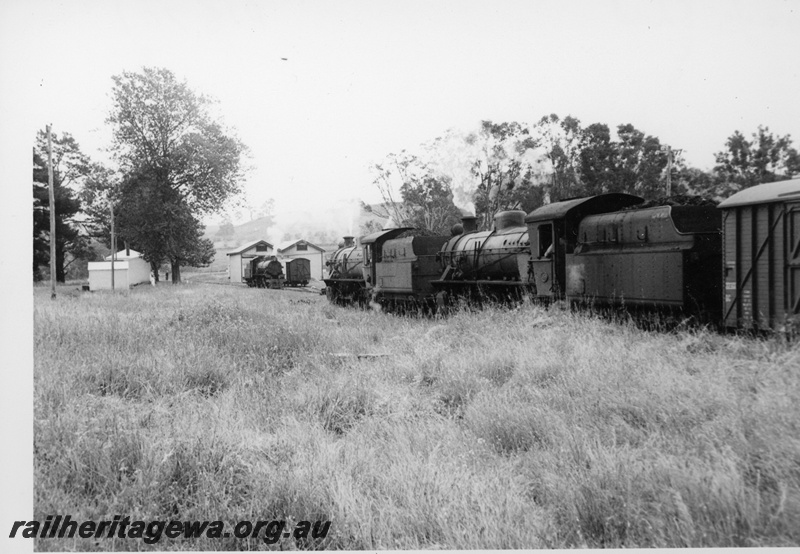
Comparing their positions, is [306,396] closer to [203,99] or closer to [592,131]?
[203,99]

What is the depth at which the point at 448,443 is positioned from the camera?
3637mm

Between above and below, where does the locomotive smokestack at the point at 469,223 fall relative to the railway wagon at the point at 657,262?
above

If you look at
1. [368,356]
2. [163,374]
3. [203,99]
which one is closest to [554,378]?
[368,356]

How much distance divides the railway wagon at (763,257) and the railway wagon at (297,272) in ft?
88.9

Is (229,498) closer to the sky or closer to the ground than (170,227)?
closer to the ground

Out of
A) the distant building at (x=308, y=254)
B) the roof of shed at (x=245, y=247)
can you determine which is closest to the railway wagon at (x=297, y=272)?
the distant building at (x=308, y=254)

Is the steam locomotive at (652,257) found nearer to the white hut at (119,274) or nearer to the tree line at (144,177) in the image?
the tree line at (144,177)

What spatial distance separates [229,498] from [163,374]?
2.61m

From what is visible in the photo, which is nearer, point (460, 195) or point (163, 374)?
point (163, 374)

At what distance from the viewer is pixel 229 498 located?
3.08m

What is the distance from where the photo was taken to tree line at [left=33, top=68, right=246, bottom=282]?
561cm

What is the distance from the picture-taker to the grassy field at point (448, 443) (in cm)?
280

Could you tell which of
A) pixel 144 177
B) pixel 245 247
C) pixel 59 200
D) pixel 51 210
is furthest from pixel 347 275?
pixel 51 210

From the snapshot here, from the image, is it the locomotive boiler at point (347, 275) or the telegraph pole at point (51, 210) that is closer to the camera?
the telegraph pole at point (51, 210)
